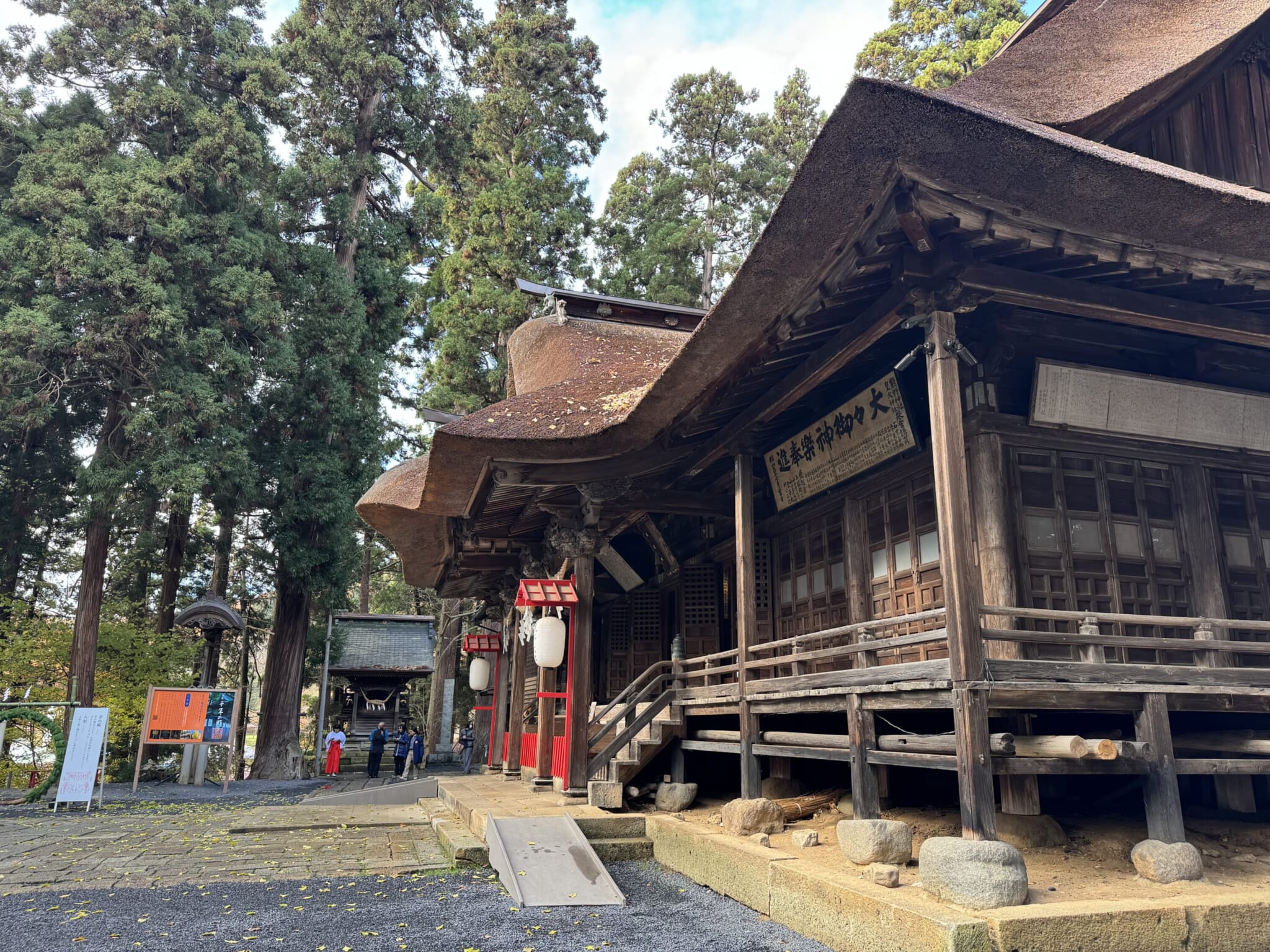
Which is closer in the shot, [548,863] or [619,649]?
[548,863]

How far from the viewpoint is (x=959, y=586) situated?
16.0 feet

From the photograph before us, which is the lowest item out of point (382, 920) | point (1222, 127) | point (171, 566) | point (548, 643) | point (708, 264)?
point (382, 920)

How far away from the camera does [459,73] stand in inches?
1017

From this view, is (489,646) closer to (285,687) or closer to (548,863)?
(285,687)

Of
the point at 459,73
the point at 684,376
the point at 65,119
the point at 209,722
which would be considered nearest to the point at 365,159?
the point at 459,73

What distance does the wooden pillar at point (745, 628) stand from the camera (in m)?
7.18

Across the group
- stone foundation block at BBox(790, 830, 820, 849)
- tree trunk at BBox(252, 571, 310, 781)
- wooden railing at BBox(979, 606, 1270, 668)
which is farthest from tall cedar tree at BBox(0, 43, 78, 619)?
wooden railing at BBox(979, 606, 1270, 668)

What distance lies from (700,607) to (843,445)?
186 inches

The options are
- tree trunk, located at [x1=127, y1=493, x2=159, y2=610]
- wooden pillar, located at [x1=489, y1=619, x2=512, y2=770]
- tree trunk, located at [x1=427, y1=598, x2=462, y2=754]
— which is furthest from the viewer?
tree trunk, located at [x1=427, y1=598, x2=462, y2=754]

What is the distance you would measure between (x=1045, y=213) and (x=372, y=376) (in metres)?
19.2

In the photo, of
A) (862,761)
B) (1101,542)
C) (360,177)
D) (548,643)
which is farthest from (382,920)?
(360,177)

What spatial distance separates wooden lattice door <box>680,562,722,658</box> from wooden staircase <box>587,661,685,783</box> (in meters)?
1.94

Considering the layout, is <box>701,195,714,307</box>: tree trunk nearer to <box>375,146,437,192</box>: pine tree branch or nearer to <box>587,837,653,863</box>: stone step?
<box>375,146,437,192</box>: pine tree branch

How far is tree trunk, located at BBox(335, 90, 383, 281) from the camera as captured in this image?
22.8 metres
